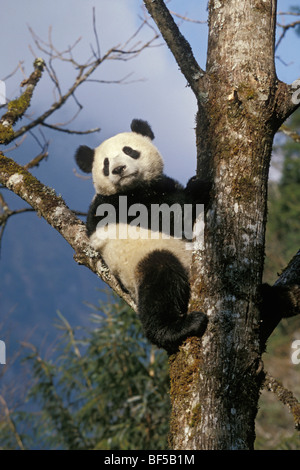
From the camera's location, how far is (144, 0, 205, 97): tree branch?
2695 millimetres

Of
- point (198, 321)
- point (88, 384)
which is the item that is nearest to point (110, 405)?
point (88, 384)

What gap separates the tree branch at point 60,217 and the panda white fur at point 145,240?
0.06 meters

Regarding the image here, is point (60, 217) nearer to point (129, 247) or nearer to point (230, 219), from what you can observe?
point (129, 247)

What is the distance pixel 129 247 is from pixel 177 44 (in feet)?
4.15

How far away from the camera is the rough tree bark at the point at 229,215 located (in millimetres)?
2080

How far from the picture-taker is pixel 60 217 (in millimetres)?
3277

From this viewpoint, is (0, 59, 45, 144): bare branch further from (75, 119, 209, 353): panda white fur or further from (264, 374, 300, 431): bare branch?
(264, 374, 300, 431): bare branch

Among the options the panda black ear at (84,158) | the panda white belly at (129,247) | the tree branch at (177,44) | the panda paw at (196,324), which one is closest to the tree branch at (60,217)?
the panda white belly at (129,247)

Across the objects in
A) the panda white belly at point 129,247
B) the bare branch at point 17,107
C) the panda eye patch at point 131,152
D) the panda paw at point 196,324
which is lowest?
the panda paw at point 196,324

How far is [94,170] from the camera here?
3.75 metres

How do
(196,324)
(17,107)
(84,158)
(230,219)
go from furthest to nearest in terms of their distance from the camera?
(17,107)
(84,158)
(230,219)
(196,324)

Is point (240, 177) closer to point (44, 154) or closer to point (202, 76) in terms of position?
point (202, 76)

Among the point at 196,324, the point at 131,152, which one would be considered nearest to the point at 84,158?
the point at 131,152

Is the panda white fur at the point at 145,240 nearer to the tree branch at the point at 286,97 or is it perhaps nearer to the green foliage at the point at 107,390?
the tree branch at the point at 286,97
